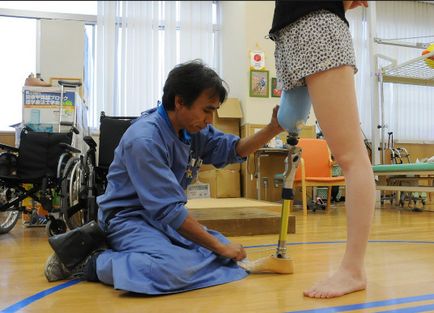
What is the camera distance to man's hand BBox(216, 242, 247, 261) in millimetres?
1192

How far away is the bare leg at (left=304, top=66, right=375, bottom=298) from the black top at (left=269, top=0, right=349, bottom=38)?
7.1 inches

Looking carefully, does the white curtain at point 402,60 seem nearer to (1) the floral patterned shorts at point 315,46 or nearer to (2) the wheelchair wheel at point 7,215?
(1) the floral patterned shorts at point 315,46

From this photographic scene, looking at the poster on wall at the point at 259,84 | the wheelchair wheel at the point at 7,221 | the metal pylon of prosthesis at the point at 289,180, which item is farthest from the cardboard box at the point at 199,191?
the metal pylon of prosthesis at the point at 289,180

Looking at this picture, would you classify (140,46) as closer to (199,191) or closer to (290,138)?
(199,191)

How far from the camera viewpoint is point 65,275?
1248 millimetres

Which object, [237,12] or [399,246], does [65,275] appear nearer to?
[399,246]

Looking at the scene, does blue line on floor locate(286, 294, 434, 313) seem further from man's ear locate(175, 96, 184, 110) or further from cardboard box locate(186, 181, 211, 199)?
cardboard box locate(186, 181, 211, 199)

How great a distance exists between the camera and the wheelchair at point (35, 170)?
2.36 meters

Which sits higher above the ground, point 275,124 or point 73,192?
point 275,124

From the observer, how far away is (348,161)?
108 centimetres

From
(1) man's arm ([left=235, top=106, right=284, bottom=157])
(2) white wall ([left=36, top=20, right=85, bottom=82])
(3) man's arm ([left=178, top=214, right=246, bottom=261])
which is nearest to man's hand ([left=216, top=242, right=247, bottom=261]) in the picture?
(3) man's arm ([left=178, top=214, right=246, bottom=261])

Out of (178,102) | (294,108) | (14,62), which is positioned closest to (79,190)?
(178,102)

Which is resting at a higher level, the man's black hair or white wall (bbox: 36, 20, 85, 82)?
white wall (bbox: 36, 20, 85, 82)

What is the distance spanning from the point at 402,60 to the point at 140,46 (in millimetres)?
3261
